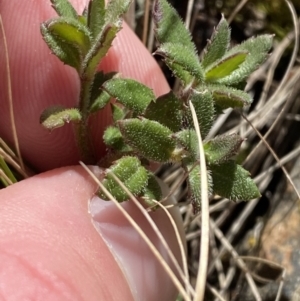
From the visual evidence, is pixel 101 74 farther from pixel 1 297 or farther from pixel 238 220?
pixel 238 220

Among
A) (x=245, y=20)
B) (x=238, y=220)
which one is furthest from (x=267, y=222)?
(x=245, y=20)

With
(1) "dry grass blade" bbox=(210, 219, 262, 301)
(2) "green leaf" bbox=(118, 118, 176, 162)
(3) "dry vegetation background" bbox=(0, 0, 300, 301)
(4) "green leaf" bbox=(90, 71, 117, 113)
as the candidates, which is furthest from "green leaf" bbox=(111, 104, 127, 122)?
(1) "dry grass blade" bbox=(210, 219, 262, 301)

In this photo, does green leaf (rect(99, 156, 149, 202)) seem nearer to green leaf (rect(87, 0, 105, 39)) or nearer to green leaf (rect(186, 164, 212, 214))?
green leaf (rect(186, 164, 212, 214))

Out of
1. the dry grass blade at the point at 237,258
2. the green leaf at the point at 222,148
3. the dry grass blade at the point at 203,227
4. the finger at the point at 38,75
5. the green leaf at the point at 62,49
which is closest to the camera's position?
the dry grass blade at the point at 203,227

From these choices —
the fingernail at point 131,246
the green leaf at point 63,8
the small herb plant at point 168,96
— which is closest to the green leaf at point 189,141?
the small herb plant at point 168,96

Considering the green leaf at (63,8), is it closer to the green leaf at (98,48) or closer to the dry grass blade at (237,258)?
the green leaf at (98,48)

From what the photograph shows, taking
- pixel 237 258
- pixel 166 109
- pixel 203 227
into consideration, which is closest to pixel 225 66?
pixel 166 109
